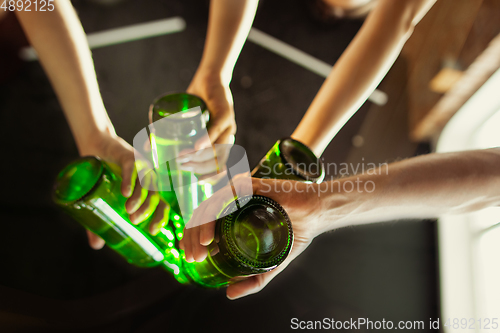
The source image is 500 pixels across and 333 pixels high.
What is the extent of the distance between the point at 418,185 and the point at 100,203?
566 mm

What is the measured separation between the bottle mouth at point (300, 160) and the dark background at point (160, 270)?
1.06 ft

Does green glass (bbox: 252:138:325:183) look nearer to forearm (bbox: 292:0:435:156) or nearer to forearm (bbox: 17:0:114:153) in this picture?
forearm (bbox: 292:0:435:156)

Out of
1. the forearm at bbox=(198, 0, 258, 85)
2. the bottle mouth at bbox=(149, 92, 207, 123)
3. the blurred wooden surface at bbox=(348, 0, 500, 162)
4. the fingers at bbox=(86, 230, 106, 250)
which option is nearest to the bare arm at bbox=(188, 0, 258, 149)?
the forearm at bbox=(198, 0, 258, 85)

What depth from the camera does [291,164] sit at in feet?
1.65

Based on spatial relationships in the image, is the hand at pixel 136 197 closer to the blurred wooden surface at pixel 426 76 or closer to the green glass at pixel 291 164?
the green glass at pixel 291 164

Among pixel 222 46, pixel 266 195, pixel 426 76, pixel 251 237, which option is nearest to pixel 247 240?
pixel 251 237

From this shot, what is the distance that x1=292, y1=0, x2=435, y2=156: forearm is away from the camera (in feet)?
2.39

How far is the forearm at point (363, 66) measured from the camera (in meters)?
0.73

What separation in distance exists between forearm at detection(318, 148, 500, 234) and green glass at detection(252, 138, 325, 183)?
0.15ft

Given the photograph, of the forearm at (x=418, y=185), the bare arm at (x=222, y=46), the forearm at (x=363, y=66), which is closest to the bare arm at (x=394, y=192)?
the forearm at (x=418, y=185)

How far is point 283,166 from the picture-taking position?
516 mm

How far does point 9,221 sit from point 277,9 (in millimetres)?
1539

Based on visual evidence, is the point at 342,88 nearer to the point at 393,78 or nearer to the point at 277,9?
the point at 393,78

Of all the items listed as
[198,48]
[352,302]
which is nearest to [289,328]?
[352,302]
